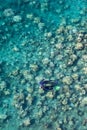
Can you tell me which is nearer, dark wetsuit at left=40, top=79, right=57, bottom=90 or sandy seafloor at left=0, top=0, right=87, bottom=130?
sandy seafloor at left=0, top=0, right=87, bottom=130

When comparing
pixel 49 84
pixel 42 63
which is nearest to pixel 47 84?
pixel 49 84

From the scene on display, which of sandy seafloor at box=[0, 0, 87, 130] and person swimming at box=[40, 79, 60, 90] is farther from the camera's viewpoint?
person swimming at box=[40, 79, 60, 90]

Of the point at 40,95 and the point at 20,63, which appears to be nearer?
the point at 40,95

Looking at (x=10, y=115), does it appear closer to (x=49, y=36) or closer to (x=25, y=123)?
(x=25, y=123)

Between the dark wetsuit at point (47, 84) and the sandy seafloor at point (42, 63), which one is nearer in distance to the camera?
the sandy seafloor at point (42, 63)

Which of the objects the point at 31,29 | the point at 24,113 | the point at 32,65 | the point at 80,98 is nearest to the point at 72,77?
the point at 80,98
